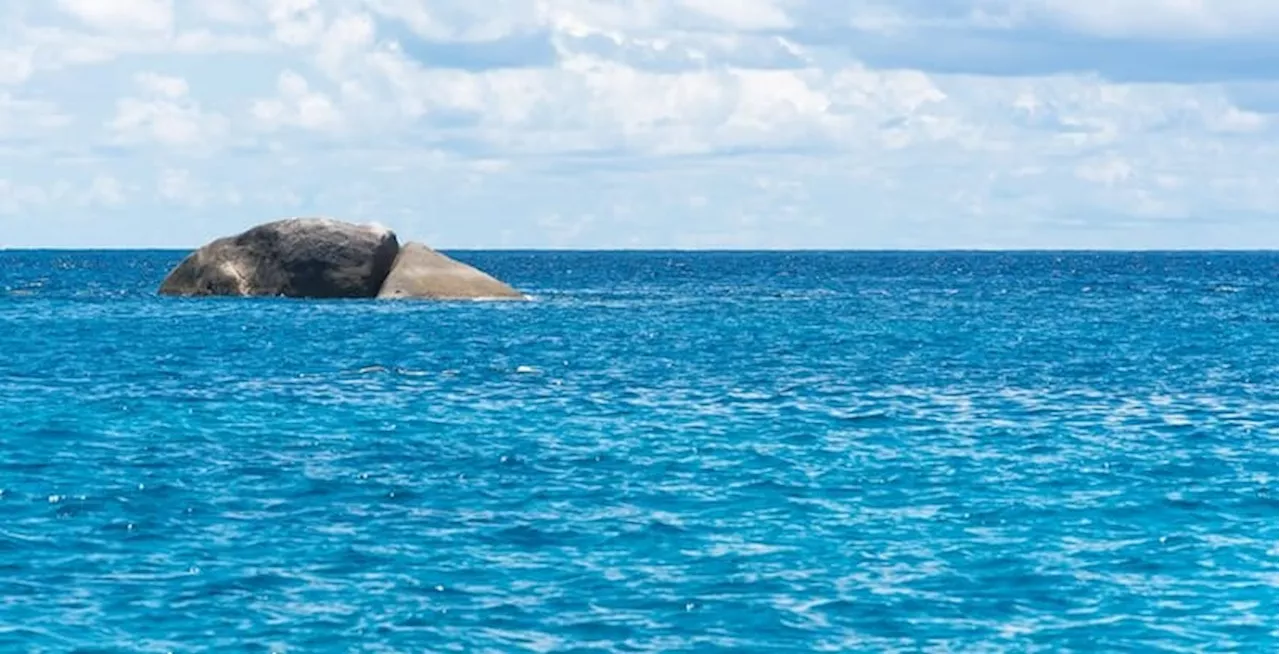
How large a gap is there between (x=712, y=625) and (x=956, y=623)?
98.1 inches

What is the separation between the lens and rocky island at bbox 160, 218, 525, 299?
69250 mm

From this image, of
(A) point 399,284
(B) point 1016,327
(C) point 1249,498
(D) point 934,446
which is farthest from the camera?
(A) point 399,284

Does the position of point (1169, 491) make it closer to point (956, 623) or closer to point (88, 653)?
point (956, 623)

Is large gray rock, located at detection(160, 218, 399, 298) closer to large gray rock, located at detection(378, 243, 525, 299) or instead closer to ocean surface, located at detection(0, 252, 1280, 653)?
large gray rock, located at detection(378, 243, 525, 299)

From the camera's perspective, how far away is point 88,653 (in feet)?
52.8

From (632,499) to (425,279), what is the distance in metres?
49.3

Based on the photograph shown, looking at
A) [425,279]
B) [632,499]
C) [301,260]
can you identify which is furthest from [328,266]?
[632,499]

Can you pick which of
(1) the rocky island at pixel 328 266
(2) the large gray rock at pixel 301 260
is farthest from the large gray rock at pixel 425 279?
(2) the large gray rock at pixel 301 260

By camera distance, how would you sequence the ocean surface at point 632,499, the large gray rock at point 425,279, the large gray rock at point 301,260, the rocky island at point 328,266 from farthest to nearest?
the large gray rock at point 425,279, the rocky island at point 328,266, the large gray rock at point 301,260, the ocean surface at point 632,499

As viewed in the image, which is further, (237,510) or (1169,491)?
(1169,491)

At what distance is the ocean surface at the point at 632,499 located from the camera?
17344mm

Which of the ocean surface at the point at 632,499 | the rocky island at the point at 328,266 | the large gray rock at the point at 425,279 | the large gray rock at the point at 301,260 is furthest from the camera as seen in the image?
the large gray rock at the point at 425,279

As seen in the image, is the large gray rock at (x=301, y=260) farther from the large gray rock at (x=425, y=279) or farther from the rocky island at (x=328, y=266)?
the large gray rock at (x=425, y=279)

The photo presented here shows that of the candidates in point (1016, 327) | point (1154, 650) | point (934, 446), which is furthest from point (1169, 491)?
point (1016, 327)
